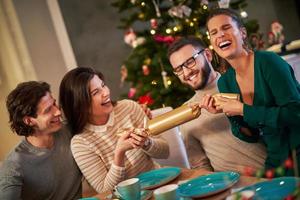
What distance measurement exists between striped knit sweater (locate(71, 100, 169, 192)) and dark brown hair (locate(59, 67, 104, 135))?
0.06 meters

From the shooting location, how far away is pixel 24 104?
1.67 metres

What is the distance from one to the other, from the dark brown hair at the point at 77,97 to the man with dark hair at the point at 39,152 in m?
0.06

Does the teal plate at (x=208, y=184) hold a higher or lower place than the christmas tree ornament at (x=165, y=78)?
lower

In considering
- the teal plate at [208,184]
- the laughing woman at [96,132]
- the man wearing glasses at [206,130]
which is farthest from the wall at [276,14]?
the teal plate at [208,184]

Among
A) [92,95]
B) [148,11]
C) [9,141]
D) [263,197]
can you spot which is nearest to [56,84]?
[9,141]

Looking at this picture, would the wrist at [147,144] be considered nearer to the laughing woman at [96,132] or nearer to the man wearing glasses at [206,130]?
the laughing woman at [96,132]

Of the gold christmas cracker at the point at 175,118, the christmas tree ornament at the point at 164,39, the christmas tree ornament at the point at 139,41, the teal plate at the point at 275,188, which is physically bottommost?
the teal plate at the point at 275,188

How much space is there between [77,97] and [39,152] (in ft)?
0.92

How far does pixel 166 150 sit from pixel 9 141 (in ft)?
7.71

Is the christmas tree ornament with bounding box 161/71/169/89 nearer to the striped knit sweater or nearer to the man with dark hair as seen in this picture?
the striped knit sweater

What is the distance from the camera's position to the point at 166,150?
1770 mm

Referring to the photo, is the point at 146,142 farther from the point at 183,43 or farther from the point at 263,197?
the point at 263,197

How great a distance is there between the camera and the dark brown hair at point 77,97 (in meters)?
1.71

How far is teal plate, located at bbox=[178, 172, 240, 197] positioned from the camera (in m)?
1.15
